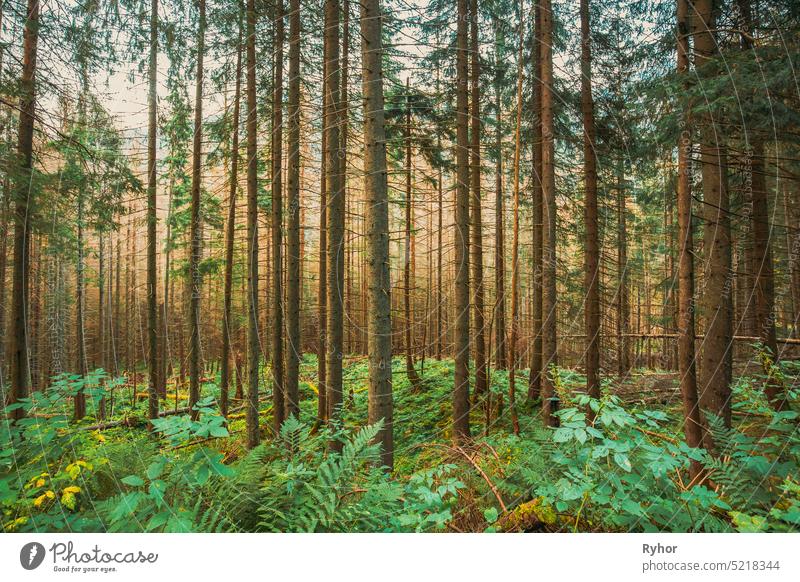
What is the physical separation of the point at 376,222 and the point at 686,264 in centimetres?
394

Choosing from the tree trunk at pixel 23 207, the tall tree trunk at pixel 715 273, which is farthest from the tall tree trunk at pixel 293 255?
the tall tree trunk at pixel 715 273

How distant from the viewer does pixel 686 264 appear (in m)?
4.14

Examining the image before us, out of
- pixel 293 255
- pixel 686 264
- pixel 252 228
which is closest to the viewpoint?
pixel 686 264

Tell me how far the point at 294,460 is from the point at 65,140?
12.0ft

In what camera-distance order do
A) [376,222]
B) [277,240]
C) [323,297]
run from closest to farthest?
1. [376,222]
2. [277,240]
3. [323,297]

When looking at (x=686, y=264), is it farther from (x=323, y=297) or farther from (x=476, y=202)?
(x=323, y=297)

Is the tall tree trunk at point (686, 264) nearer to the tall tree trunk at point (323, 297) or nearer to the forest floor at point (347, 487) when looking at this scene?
the forest floor at point (347, 487)

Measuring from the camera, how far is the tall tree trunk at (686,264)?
399 cm

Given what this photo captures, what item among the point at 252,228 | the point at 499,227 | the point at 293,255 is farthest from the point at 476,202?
the point at 252,228

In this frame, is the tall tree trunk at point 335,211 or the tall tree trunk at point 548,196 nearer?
the tall tree trunk at point 335,211

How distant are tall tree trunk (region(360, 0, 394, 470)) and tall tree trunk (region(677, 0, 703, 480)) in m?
3.54
